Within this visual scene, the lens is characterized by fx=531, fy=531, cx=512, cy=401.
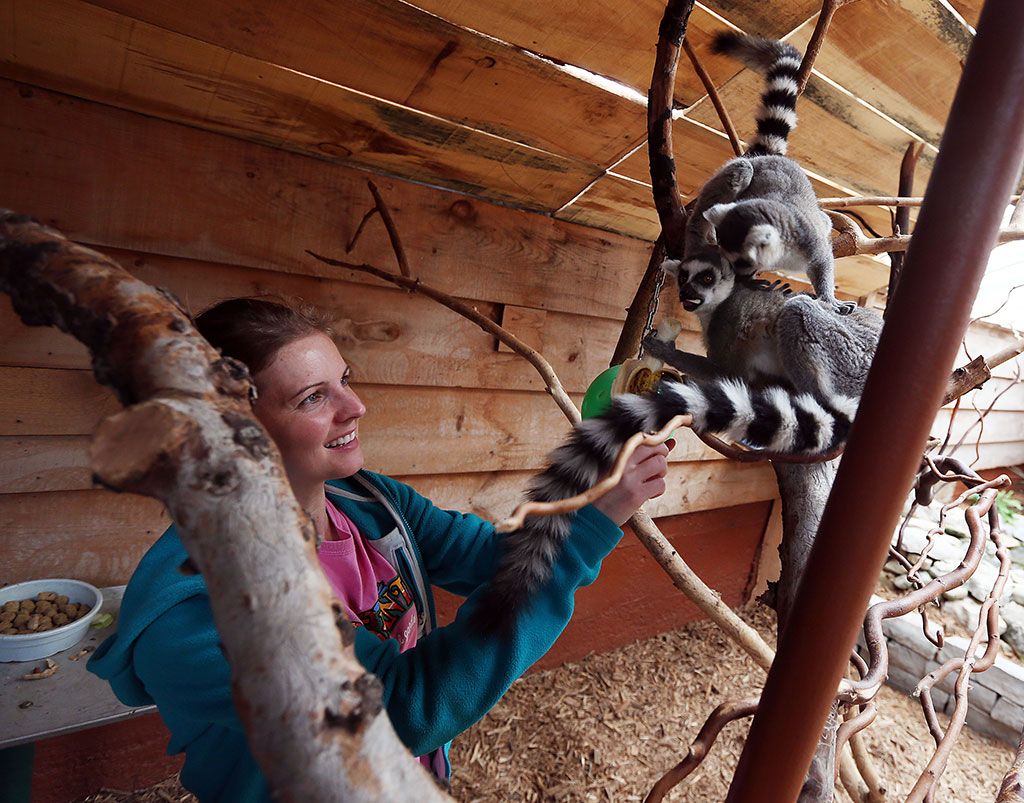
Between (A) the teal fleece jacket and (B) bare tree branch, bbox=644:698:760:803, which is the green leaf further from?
A: (B) bare tree branch, bbox=644:698:760:803

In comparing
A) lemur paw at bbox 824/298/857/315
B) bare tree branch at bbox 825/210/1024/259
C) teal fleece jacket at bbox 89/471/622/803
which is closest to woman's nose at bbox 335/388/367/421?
teal fleece jacket at bbox 89/471/622/803

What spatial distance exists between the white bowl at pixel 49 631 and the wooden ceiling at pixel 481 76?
1.52 meters

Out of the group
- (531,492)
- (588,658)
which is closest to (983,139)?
(531,492)

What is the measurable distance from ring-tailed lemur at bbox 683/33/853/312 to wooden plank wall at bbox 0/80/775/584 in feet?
3.47

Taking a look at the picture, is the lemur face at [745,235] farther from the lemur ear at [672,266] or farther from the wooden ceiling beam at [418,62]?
the wooden ceiling beam at [418,62]

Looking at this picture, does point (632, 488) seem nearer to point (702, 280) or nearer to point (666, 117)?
point (702, 280)

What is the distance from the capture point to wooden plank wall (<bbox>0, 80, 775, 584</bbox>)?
1.63 metres

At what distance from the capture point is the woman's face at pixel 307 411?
3.90ft

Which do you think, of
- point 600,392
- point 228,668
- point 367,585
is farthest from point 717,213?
point 228,668

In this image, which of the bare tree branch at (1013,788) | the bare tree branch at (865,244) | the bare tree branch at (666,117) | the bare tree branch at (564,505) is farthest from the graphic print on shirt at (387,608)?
the bare tree branch at (865,244)

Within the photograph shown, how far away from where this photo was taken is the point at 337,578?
1290 mm

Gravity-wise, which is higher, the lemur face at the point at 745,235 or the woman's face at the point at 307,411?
the lemur face at the point at 745,235

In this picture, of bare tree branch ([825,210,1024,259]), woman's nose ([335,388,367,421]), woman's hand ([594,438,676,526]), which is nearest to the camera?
woman's hand ([594,438,676,526])

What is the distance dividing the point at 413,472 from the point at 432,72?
157 centimetres
